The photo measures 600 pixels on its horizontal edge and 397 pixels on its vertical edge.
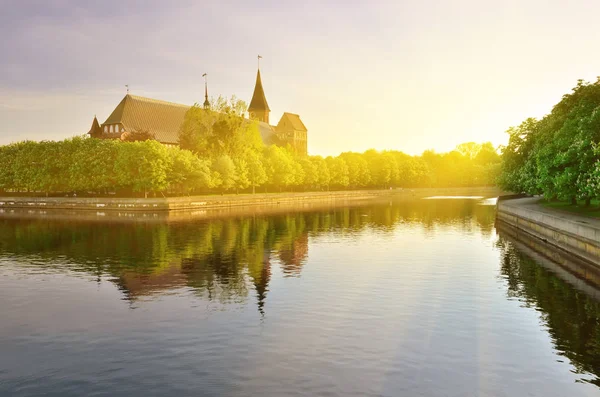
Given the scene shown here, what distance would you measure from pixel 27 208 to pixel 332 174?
274 ft

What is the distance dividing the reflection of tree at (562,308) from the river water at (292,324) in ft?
0.27

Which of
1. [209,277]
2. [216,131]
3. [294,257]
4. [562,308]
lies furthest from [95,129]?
[562,308]

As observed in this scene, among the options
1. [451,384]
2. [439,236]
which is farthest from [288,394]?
[439,236]

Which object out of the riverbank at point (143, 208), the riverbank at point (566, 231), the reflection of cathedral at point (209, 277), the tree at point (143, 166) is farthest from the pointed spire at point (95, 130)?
the reflection of cathedral at point (209, 277)

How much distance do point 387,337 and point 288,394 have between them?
540 centimetres

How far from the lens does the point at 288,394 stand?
13.2 meters

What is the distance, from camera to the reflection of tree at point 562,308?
16281mm

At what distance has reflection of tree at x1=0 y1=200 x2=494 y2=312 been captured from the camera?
27219 millimetres

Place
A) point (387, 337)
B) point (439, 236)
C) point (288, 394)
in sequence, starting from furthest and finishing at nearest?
point (439, 236) → point (387, 337) → point (288, 394)

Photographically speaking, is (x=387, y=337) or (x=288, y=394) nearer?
(x=288, y=394)

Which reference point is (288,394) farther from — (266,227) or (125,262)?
(266,227)

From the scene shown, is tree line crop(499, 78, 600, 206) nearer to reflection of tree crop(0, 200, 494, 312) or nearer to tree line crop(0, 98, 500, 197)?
reflection of tree crop(0, 200, 494, 312)

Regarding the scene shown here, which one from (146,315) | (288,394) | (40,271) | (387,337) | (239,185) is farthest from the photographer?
(239,185)

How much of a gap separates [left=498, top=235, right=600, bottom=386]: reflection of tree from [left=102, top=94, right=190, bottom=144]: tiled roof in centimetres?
11747
